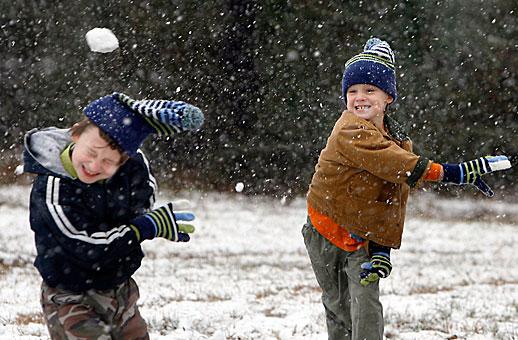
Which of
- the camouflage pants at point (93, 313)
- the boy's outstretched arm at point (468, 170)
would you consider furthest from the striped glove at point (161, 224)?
the boy's outstretched arm at point (468, 170)

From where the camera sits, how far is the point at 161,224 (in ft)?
11.2

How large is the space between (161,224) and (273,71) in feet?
71.0

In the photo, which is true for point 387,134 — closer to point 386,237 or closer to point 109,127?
point 386,237

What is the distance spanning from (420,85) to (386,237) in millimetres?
21240

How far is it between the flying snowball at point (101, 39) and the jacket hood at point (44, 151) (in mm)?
17409

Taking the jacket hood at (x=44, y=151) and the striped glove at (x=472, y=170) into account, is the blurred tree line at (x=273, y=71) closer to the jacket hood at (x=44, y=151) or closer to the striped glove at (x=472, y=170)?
the striped glove at (x=472, y=170)

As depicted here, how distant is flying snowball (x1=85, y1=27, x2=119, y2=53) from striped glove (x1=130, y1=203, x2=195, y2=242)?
17639 mm

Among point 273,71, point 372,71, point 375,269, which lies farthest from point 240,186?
point 375,269

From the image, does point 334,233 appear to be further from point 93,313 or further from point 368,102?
point 93,313

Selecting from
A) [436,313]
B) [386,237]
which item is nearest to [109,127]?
[386,237]

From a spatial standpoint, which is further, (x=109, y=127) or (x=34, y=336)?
(x=34, y=336)

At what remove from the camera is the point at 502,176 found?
2433 cm

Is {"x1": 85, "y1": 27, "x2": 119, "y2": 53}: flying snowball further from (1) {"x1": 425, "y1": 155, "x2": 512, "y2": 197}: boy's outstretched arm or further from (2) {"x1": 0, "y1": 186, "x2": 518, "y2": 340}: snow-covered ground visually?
(1) {"x1": 425, "y1": 155, "x2": 512, "y2": 197}: boy's outstretched arm

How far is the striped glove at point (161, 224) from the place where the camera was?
11.1 ft
